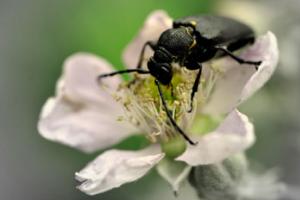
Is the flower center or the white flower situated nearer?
the white flower

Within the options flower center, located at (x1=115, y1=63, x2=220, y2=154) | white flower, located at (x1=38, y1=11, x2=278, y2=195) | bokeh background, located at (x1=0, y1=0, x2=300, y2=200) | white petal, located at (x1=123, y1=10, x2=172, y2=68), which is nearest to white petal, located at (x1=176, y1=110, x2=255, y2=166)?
white flower, located at (x1=38, y1=11, x2=278, y2=195)

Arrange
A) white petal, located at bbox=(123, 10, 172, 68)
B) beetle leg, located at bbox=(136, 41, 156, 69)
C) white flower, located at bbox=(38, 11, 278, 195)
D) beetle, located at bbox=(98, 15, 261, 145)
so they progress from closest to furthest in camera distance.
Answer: white flower, located at bbox=(38, 11, 278, 195) < beetle, located at bbox=(98, 15, 261, 145) < beetle leg, located at bbox=(136, 41, 156, 69) < white petal, located at bbox=(123, 10, 172, 68)

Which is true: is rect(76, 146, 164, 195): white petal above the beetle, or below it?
below

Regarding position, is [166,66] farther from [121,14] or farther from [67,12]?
[67,12]

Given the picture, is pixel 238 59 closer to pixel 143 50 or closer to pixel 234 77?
pixel 234 77

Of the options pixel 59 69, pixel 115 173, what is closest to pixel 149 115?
pixel 115 173

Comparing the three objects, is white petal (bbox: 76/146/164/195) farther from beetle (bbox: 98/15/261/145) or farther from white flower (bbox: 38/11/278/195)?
beetle (bbox: 98/15/261/145)

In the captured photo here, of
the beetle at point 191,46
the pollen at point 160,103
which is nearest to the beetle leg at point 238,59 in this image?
the beetle at point 191,46

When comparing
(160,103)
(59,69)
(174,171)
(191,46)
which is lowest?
(59,69)
